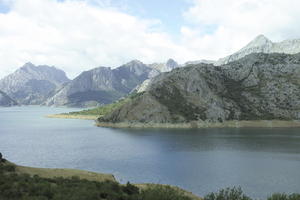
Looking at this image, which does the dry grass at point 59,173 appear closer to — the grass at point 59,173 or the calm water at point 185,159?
the grass at point 59,173

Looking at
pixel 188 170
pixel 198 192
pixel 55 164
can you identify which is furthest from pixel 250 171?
pixel 55 164

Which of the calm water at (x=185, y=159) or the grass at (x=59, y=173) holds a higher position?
the grass at (x=59, y=173)

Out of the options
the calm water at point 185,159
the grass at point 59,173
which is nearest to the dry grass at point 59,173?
the grass at point 59,173

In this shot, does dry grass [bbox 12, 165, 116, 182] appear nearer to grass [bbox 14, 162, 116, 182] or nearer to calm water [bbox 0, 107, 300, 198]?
grass [bbox 14, 162, 116, 182]

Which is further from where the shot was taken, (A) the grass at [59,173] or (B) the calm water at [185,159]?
(B) the calm water at [185,159]

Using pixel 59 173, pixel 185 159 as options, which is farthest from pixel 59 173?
pixel 185 159

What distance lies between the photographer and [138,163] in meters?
88.5

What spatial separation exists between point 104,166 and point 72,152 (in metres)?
29.6

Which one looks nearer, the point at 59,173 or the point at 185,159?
the point at 59,173

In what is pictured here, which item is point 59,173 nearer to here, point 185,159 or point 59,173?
point 59,173

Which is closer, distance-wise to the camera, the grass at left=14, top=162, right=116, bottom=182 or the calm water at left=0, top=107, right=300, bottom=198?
the grass at left=14, top=162, right=116, bottom=182

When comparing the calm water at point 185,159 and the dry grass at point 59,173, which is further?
the calm water at point 185,159

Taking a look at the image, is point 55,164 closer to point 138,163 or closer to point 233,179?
point 138,163

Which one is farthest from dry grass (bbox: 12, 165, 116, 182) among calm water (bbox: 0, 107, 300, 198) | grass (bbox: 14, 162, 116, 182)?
calm water (bbox: 0, 107, 300, 198)
